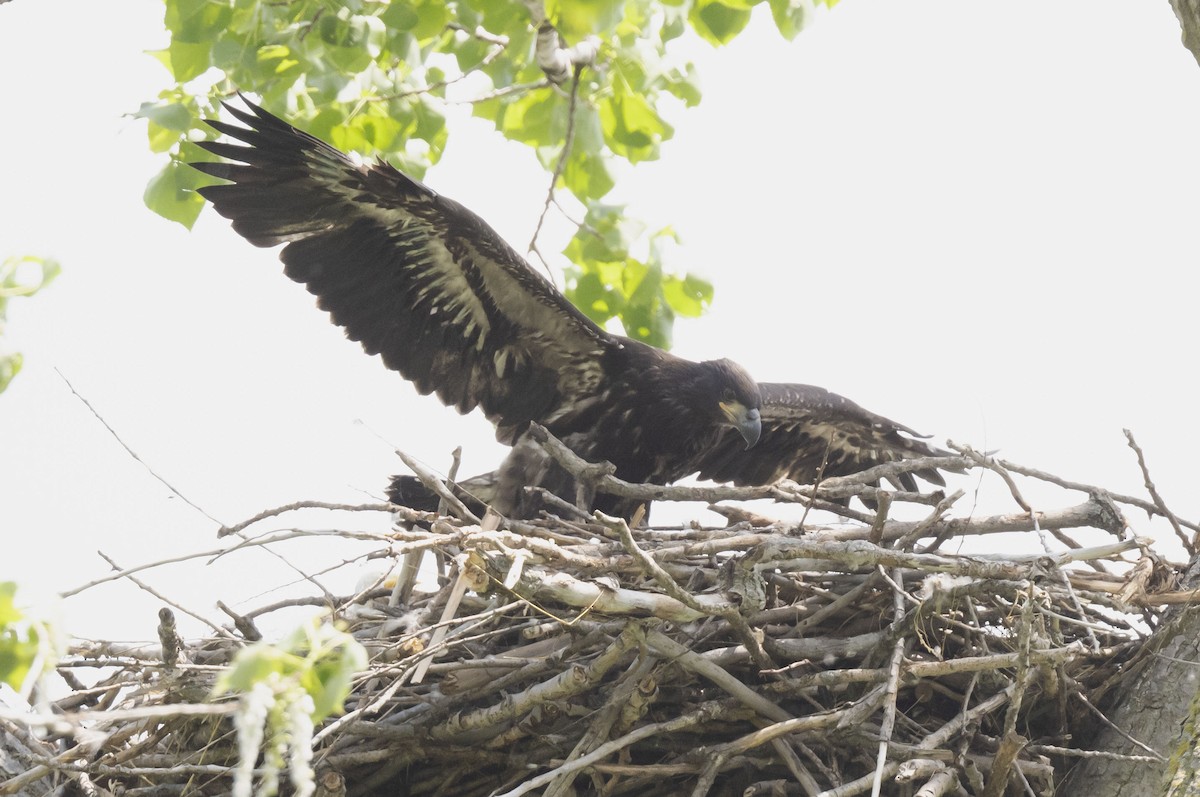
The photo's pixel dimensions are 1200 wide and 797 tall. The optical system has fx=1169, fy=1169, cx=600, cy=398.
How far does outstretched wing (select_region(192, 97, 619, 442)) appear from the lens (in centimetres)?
515

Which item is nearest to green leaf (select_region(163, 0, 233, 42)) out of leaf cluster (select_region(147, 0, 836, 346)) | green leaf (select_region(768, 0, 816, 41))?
leaf cluster (select_region(147, 0, 836, 346))

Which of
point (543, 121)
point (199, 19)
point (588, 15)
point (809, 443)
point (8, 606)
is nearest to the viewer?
point (8, 606)

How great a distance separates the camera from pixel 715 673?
142 inches

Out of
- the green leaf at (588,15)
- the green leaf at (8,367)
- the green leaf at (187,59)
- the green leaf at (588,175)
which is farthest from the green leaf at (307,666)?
the green leaf at (588,175)

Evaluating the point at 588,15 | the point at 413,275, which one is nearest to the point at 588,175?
the point at 413,275

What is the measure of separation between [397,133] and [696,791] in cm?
393

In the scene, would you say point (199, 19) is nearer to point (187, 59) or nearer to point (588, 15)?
point (187, 59)

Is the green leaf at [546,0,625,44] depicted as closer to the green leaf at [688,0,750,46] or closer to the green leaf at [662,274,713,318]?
the green leaf at [688,0,750,46]

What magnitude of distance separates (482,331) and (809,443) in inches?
90.8

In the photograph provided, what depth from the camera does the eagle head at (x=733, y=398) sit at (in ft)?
20.1

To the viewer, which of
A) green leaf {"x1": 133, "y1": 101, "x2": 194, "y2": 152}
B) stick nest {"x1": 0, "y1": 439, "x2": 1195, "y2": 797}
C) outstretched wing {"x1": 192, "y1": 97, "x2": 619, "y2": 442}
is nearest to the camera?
stick nest {"x1": 0, "y1": 439, "x2": 1195, "y2": 797}

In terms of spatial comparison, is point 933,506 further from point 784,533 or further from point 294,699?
point 294,699

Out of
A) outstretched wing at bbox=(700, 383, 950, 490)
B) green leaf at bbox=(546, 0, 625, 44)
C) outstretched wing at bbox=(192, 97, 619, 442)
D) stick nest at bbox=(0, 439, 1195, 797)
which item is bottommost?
stick nest at bbox=(0, 439, 1195, 797)

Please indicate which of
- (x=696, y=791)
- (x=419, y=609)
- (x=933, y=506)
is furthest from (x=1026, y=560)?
(x=419, y=609)
